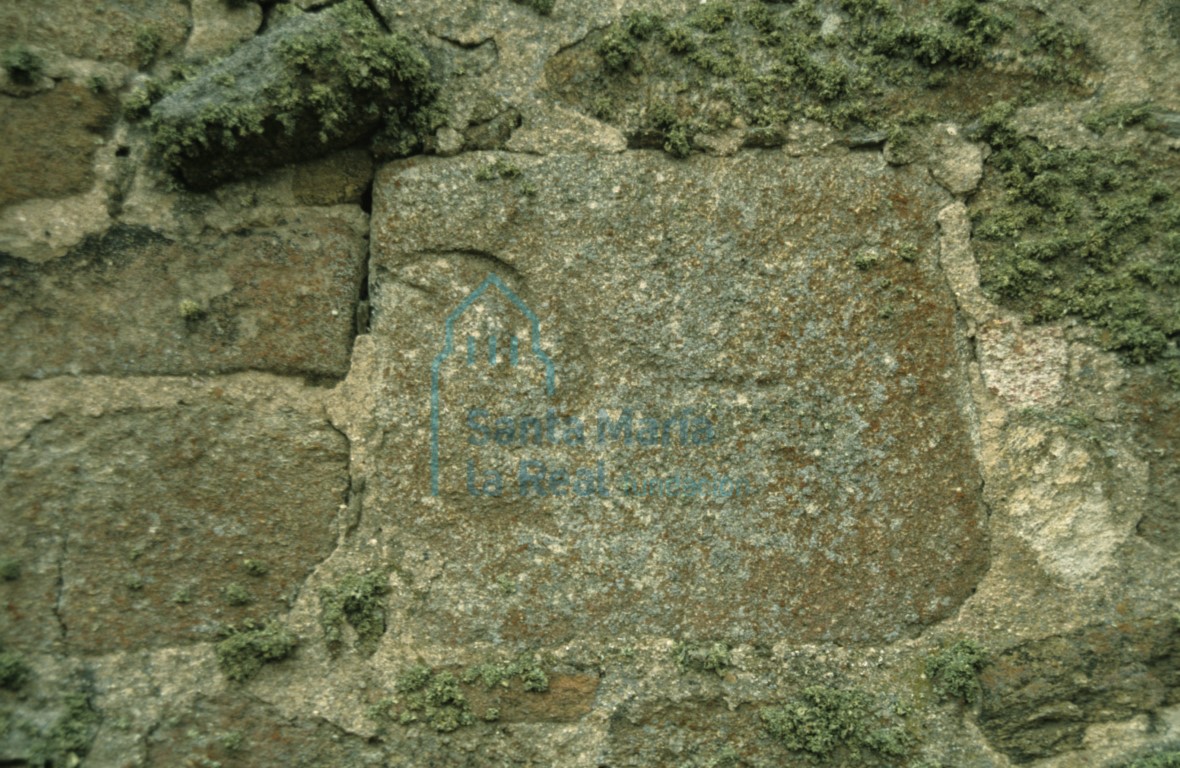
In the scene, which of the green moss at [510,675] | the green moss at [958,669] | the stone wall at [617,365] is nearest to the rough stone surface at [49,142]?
the stone wall at [617,365]

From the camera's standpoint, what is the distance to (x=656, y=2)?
1385mm

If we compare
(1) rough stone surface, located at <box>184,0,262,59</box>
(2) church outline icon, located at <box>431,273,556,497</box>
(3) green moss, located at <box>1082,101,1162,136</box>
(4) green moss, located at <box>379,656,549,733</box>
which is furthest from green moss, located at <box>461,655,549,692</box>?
(3) green moss, located at <box>1082,101,1162,136</box>

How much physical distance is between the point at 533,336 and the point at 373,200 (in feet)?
1.14

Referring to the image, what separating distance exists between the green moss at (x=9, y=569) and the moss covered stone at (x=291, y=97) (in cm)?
63

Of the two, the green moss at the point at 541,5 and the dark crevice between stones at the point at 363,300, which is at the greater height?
the green moss at the point at 541,5

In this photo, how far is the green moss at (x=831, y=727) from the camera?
1.30 metres

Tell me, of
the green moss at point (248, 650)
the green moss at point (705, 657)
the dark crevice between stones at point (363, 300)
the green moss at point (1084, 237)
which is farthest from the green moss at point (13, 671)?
the green moss at point (1084, 237)

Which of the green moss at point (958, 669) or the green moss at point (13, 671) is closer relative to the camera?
the green moss at point (13, 671)

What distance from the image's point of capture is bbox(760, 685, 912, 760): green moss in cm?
130

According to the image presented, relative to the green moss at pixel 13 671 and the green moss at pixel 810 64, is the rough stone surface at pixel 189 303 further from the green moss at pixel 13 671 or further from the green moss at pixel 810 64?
the green moss at pixel 810 64

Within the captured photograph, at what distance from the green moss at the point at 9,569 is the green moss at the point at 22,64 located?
0.73 metres

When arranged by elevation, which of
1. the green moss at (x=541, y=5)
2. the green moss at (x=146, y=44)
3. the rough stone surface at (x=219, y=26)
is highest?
the green moss at (x=541, y=5)

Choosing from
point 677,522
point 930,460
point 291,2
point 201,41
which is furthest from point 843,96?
point 201,41

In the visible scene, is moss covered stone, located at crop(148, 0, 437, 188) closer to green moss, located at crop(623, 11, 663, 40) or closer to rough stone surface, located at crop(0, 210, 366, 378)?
rough stone surface, located at crop(0, 210, 366, 378)
